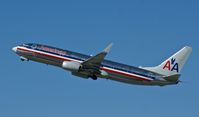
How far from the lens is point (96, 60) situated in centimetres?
11331

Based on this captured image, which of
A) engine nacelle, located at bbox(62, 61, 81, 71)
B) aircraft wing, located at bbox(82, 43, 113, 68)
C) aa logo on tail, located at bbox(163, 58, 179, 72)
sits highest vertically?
aa logo on tail, located at bbox(163, 58, 179, 72)

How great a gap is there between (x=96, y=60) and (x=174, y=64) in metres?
22.0

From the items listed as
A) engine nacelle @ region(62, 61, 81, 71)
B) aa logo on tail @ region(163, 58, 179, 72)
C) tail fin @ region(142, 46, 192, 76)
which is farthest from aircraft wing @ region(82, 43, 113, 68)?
aa logo on tail @ region(163, 58, 179, 72)

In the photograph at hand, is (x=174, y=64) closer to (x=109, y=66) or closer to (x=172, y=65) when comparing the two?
(x=172, y=65)

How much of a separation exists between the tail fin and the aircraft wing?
47.6 feet

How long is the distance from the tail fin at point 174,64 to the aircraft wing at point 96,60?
14.5 meters

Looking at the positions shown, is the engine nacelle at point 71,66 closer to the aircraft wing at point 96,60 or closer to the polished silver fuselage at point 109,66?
the aircraft wing at point 96,60

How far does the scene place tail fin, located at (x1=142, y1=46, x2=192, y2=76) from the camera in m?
122

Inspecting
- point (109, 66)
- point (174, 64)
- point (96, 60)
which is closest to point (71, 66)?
point (96, 60)

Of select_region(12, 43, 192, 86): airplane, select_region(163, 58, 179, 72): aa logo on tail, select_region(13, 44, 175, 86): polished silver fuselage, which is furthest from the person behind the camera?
select_region(163, 58, 179, 72): aa logo on tail

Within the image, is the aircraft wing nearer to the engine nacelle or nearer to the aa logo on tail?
the engine nacelle

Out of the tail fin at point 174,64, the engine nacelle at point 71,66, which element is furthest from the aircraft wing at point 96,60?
the tail fin at point 174,64

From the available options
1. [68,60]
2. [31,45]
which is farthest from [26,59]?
[68,60]

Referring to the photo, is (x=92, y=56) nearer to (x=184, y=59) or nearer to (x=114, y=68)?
(x=114, y=68)
